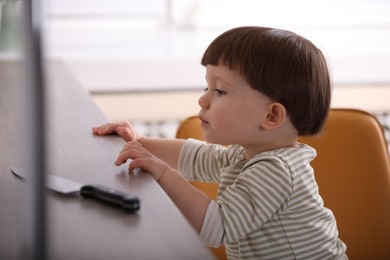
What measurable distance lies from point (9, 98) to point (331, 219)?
773 mm

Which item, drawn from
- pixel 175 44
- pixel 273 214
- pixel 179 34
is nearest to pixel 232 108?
pixel 273 214

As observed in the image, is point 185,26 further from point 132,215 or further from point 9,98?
point 132,215

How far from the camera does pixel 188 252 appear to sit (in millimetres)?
695

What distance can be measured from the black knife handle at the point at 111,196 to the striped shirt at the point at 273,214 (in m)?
0.20

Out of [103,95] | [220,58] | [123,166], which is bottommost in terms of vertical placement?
[103,95]

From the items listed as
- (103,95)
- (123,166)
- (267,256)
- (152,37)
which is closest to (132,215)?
(123,166)

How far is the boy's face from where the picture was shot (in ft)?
3.82

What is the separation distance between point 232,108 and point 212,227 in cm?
24

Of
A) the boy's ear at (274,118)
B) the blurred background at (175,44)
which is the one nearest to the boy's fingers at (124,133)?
the boy's ear at (274,118)

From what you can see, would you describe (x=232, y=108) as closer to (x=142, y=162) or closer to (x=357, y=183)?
(x=142, y=162)

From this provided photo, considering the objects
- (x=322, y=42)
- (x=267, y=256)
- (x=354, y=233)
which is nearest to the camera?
(x=267, y=256)

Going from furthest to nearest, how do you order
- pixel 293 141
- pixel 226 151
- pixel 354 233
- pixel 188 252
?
pixel 354 233, pixel 226 151, pixel 293 141, pixel 188 252

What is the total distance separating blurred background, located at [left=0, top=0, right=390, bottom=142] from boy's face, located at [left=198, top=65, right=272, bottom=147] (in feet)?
3.72

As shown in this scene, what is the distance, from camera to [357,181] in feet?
4.80
